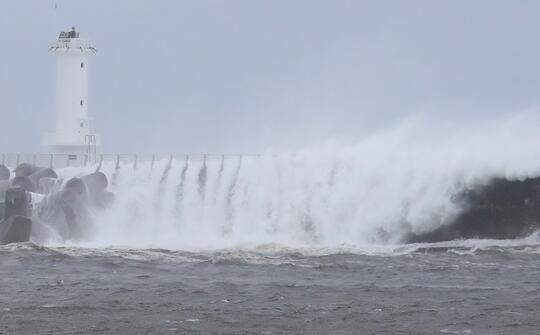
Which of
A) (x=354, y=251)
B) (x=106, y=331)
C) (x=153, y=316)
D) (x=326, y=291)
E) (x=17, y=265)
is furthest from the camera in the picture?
(x=354, y=251)

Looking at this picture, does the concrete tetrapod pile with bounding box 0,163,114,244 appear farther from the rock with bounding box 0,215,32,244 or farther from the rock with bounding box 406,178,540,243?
the rock with bounding box 406,178,540,243

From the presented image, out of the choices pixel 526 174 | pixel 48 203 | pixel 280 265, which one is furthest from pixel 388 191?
pixel 48 203

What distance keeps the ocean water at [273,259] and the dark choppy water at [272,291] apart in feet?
0.15

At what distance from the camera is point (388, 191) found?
37000 millimetres

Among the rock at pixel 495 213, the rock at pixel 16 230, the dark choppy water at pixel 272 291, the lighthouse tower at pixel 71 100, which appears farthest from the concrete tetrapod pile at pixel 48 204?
the rock at pixel 495 213

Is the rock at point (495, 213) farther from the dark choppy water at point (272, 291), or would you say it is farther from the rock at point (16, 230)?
the rock at point (16, 230)

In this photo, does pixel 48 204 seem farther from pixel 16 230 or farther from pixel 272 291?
pixel 272 291

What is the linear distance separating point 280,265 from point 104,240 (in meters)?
11.0

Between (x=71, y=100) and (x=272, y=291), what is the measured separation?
28102mm

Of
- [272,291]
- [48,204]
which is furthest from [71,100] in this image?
[272,291]

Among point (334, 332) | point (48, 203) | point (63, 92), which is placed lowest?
point (334, 332)

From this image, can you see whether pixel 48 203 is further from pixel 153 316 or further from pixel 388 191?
pixel 153 316

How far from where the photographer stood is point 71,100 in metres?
49.4

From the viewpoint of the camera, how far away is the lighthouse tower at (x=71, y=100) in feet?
162
